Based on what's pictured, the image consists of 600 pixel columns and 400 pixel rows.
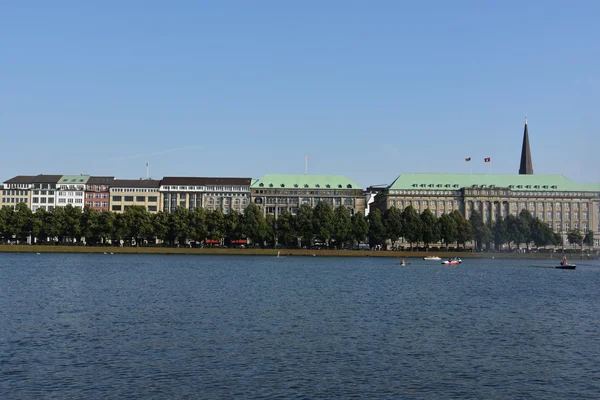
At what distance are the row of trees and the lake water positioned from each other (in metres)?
102

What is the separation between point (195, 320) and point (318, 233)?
134108 millimetres

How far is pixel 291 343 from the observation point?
41.3 metres

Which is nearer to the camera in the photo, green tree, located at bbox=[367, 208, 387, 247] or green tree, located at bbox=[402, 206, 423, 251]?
green tree, located at bbox=[402, 206, 423, 251]

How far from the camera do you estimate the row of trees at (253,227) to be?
176625 millimetres

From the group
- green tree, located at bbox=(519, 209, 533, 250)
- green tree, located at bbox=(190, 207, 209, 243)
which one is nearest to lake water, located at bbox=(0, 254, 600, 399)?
green tree, located at bbox=(190, 207, 209, 243)

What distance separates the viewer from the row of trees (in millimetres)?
176625

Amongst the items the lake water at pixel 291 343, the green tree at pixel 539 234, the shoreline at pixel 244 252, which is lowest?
the lake water at pixel 291 343

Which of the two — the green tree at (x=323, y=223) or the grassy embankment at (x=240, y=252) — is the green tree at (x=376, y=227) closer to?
the grassy embankment at (x=240, y=252)

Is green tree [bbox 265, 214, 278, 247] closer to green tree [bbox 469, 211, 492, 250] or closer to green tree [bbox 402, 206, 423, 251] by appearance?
green tree [bbox 402, 206, 423, 251]

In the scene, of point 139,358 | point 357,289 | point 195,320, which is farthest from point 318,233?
point 139,358

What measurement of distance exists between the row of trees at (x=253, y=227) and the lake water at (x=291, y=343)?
102122 millimetres

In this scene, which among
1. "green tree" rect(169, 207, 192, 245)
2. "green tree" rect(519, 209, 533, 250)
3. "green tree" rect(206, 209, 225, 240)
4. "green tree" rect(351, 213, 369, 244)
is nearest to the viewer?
"green tree" rect(169, 207, 192, 245)

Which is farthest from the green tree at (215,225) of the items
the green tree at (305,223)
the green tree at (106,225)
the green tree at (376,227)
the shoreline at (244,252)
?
the green tree at (376,227)

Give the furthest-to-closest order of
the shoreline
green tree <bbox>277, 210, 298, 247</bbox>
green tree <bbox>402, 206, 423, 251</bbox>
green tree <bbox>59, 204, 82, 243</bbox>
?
green tree <bbox>402, 206, 423, 251</bbox> < green tree <bbox>277, 210, 298, 247</bbox> < green tree <bbox>59, 204, 82, 243</bbox> < the shoreline
